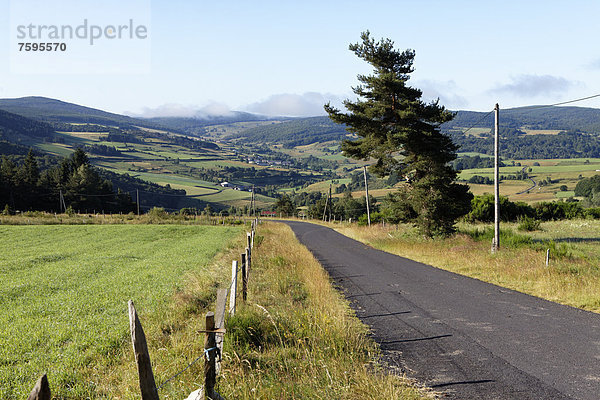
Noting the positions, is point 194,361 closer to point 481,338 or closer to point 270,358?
point 270,358

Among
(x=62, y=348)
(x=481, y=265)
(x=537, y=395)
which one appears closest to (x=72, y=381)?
(x=62, y=348)

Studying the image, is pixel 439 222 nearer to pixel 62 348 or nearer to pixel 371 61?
pixel 371 61

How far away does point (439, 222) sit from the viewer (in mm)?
26234

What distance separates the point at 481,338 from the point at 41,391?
7538mm

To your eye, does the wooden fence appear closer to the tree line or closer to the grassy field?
the grassy field

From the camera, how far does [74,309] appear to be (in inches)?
438

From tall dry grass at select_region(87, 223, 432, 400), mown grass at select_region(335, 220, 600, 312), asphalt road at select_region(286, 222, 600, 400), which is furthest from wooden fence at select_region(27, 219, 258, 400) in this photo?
mown grass at select_region(335, 220, 600, 312)

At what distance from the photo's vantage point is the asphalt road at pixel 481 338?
5.90m

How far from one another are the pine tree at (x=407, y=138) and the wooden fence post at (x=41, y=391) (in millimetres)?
23510

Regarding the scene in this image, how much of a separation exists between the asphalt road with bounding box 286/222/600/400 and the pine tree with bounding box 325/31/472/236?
12.6 meters

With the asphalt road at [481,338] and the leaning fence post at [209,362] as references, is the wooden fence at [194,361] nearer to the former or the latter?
the leaning fence post at [209,362]

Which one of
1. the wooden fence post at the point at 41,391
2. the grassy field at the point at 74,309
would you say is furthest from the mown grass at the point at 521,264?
the wooden fence post at the point at 41,391

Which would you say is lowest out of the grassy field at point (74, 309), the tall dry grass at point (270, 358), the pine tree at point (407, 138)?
the grassy field at point (74, 309)

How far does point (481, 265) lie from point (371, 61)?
52.3ft
